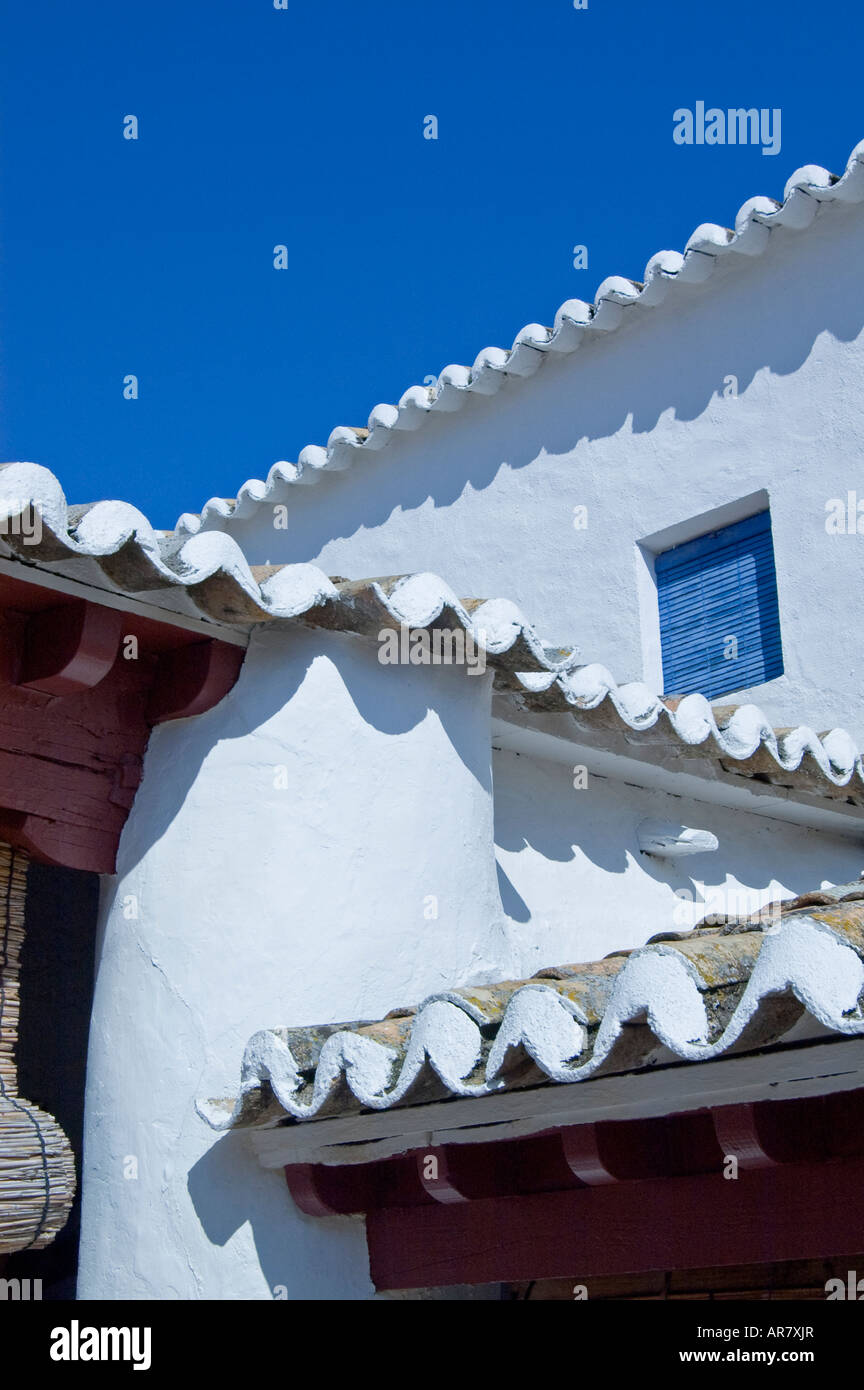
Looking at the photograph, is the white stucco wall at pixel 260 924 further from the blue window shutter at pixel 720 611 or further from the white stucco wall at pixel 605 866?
the blue window shutter at pixel 720 611

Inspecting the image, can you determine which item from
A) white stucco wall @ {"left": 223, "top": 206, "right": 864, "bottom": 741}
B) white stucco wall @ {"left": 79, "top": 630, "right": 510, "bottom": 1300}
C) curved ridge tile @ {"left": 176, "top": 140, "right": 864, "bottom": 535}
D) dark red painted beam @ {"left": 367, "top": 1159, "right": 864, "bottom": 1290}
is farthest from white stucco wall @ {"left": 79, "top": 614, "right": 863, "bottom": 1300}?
curved ridge tile @ {"left": 176, "top": 140, "right": 864, "bottom": 535}

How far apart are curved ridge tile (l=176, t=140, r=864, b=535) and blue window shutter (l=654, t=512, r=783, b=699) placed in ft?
3.58

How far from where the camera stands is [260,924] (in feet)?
11.8

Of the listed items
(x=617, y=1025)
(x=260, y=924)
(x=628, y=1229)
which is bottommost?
(x=628, y=1229)

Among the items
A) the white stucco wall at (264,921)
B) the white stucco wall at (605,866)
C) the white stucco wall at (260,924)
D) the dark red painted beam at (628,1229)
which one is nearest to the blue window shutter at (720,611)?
the white stucco wall at (605,866)

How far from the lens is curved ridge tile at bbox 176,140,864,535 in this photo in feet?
19.9

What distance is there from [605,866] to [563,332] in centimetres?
302

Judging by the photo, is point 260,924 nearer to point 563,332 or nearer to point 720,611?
point 720,611

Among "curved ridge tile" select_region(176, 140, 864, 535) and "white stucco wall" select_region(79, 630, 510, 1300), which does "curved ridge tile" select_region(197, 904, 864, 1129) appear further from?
"curved ridge tile" select_region(176, 140, 864, 535)

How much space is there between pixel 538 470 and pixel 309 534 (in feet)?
4.66

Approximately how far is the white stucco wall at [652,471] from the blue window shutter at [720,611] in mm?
93

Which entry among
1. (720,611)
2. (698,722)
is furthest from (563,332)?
(698,722)

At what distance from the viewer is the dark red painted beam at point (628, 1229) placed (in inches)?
109
